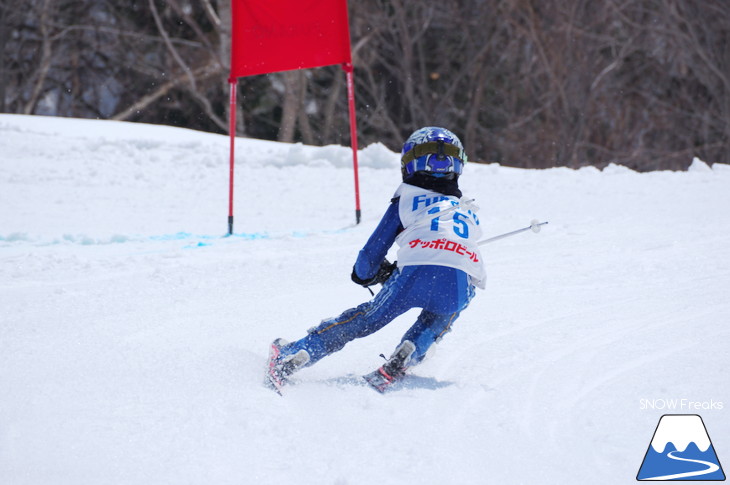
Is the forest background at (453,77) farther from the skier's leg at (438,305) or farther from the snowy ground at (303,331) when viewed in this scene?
the skier's leg at (438,305)

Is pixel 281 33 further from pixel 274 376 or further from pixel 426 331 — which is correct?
pixel 274 376

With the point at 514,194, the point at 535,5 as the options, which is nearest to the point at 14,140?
the point at 514,194

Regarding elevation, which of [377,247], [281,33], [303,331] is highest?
[281,33]

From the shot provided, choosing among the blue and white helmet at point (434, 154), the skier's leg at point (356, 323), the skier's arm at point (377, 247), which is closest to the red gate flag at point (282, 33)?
the blue and white helmet at point (434, 154)

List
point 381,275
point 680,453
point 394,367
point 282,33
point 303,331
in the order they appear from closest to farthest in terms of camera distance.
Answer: point 680,453 < point 394,367 < point 381,275 < point 303,331 < point 282,33

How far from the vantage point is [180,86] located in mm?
21562

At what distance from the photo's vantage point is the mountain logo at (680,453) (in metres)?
2.97

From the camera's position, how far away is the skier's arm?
377cm

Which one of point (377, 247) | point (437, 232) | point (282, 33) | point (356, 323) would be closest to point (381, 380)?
point (356, 323)

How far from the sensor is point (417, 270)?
3.71 m

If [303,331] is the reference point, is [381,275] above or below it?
above

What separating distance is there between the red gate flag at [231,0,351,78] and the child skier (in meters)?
4.13

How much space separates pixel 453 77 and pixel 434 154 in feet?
65.1

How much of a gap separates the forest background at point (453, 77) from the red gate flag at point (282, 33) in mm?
13121
